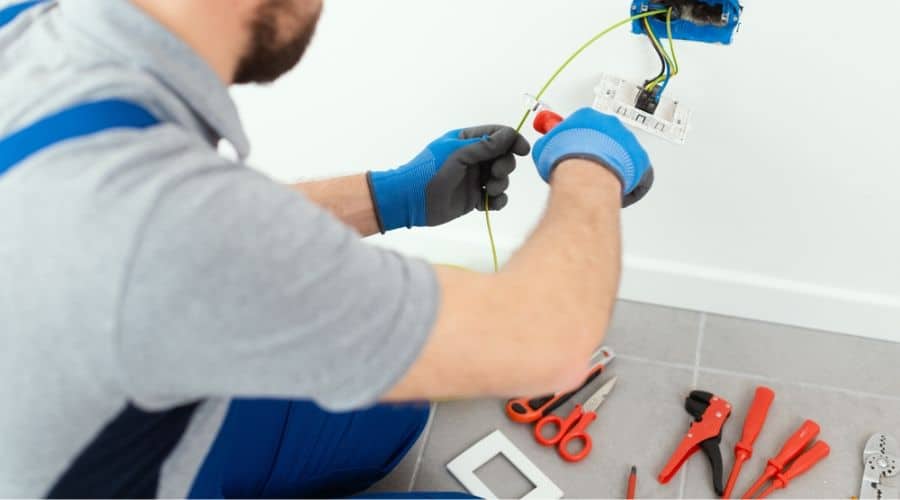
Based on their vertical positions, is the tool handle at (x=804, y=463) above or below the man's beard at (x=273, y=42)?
below

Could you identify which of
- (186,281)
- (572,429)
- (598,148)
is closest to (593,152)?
(598,148)

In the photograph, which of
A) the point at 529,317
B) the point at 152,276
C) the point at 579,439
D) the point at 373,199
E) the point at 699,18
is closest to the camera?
the point at 152,276

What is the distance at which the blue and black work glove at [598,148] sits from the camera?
105 centimetres

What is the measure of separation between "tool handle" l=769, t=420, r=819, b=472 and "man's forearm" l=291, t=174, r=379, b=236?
0.74m

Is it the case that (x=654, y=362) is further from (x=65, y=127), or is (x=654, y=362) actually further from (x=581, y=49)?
(x=65, y=127)

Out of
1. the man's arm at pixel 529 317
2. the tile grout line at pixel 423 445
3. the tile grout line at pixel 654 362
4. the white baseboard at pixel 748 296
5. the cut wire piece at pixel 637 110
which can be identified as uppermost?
the cut wire piece at pixel 637 110

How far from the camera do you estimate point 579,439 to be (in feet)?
4.99

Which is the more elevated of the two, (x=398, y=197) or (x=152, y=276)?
(x=152, y=276)

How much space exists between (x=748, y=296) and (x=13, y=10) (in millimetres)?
1280

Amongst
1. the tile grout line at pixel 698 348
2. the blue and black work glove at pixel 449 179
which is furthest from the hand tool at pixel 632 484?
the blue and black work glove at pixel 449 179

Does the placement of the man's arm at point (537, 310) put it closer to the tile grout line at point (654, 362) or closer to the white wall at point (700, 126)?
the white wall at point (700, 126)

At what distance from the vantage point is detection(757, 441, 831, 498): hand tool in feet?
4.62

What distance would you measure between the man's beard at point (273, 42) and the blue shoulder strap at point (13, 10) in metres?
0.22

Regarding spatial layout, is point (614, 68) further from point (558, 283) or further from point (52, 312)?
point (52, 312)
